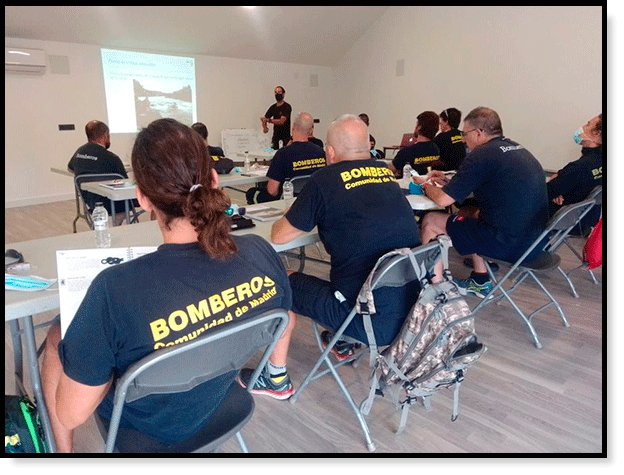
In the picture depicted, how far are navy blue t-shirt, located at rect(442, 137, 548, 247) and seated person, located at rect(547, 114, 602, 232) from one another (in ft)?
2.52

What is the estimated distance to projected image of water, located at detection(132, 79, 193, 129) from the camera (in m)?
7.44

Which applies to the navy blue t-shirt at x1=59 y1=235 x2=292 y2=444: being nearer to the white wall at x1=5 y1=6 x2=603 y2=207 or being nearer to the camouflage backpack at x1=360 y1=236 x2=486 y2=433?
the camouflage backpack at x1=360 y1=236 x2=486 y2=433

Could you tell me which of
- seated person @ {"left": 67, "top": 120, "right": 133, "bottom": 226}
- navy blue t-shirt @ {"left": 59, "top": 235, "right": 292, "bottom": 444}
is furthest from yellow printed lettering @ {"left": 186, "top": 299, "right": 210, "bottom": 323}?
seated person @ {"left": 67, "top": 120, "right": 133, "bottom": 226}

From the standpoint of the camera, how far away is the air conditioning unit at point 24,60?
5.98 m

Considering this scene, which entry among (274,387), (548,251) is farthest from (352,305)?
(548,251)

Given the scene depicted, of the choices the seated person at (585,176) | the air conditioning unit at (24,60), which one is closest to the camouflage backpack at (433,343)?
the seated person at (585,176)

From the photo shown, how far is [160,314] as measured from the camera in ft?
3.33

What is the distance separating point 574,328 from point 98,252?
2652 millimetres

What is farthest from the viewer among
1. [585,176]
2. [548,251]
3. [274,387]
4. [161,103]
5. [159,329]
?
[161,103]

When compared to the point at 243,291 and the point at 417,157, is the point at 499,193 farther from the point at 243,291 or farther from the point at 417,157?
the point at 243,291

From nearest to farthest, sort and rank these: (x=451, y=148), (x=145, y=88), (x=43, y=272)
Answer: (x=43, y=272)
(x=451, y=148)
(x=145, y=88)

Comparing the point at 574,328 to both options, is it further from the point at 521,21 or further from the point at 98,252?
the point at 521,21

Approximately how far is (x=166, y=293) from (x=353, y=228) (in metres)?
0.94

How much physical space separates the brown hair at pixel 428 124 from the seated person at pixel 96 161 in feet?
Result: 8.51
